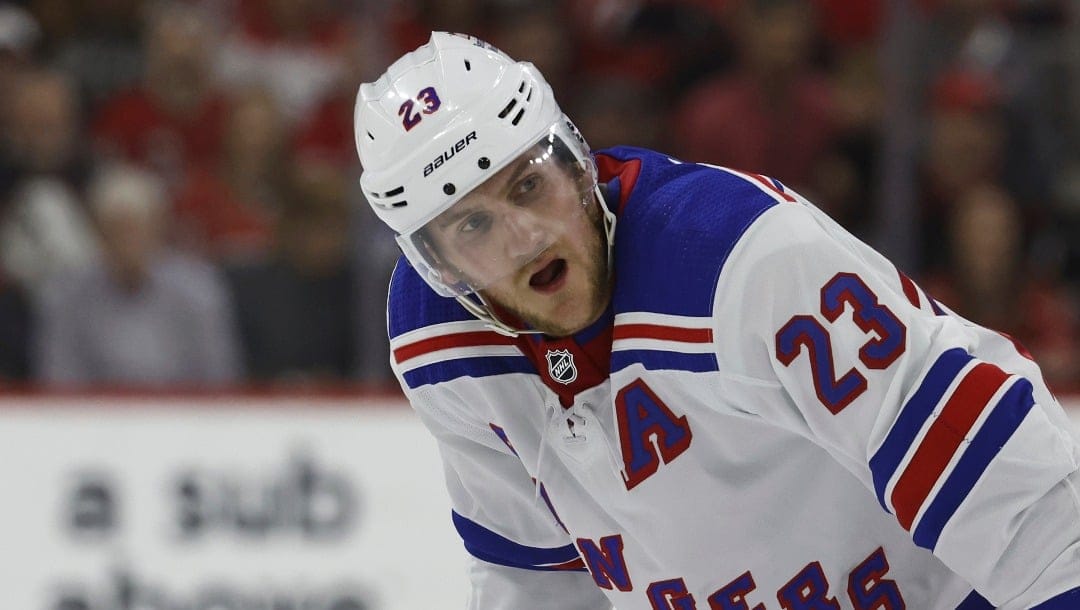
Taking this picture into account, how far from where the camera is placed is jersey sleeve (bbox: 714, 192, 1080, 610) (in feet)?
5.43

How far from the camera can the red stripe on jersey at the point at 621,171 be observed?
1.94 metres

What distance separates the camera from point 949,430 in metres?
1.67

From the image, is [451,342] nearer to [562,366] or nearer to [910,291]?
[562,366]

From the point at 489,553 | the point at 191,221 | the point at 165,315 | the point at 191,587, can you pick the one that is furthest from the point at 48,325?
the point at 489,553

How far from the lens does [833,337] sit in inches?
66.8

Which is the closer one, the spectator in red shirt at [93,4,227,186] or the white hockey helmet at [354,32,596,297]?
the white hockey helmet at [354,32,596,297]

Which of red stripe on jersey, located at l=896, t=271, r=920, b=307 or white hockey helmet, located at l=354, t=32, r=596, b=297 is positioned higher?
white hockey helmet, located at l=354, t=32, r=596, b=297

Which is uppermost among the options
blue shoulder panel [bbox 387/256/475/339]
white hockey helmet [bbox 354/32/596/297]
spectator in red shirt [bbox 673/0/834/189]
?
spectator in red shirt [bbox 673/0/834/189]

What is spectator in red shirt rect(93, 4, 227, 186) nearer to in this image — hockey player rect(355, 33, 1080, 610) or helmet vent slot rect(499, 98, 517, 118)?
hockey player rect(355, 33, 1080, 610)

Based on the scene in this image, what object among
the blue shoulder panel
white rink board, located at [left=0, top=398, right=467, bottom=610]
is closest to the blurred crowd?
white rink board, located at [left=0, top=398, right=467, bottom=610]

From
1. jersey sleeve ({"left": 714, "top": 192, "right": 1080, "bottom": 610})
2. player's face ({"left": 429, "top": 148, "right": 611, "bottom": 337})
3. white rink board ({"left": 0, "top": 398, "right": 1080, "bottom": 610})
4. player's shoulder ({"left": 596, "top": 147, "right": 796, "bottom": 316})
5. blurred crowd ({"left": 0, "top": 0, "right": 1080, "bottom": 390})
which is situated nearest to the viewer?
jersey sleeve ({"left": 714, "top": 192, "right": 1080, "bottom": 610})

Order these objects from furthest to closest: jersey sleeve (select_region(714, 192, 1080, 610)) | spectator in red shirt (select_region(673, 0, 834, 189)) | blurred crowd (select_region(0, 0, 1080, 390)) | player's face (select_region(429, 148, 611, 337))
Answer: spectator in red shirt (select_region(673, 0, 834, 189)) → blurred crowd (select_region(0, 0, 1080, 390)) → player's face (select_region(429, 148, 611, 337)) → jersey sleeve (select_region(714, 192, 1080, 610))

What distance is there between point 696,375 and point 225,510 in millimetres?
2518

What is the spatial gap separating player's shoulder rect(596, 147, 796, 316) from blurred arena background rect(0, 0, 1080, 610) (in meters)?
2.23
